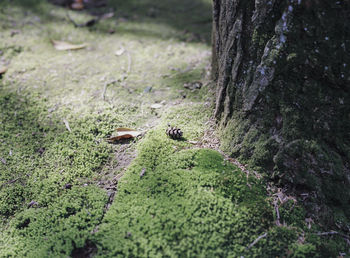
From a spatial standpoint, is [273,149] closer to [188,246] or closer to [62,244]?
[188,246]

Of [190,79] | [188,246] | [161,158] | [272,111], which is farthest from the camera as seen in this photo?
[190,79]

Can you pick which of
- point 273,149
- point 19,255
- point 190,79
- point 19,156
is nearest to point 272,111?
point 273,149

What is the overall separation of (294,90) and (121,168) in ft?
5.26

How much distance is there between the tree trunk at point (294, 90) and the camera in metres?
1.87

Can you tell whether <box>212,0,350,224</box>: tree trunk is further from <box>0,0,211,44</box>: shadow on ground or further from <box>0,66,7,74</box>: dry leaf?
<box>0,66,7,74</box>: dry leaf

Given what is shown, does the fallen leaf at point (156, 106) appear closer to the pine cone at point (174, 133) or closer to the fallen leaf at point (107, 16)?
the pine cone at point (174, 133)

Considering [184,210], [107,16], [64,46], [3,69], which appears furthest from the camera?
[107,16]

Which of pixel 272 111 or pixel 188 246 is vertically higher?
pixel 272 111

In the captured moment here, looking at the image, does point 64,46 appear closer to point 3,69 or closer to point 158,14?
point 3,69

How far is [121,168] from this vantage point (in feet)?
8.16

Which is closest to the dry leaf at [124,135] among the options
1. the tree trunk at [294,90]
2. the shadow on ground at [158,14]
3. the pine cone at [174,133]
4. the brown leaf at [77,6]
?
the pine cone at [174,133]

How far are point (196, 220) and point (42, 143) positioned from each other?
6.08ft

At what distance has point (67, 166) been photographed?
257 cm

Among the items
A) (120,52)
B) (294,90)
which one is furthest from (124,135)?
(120,52)
